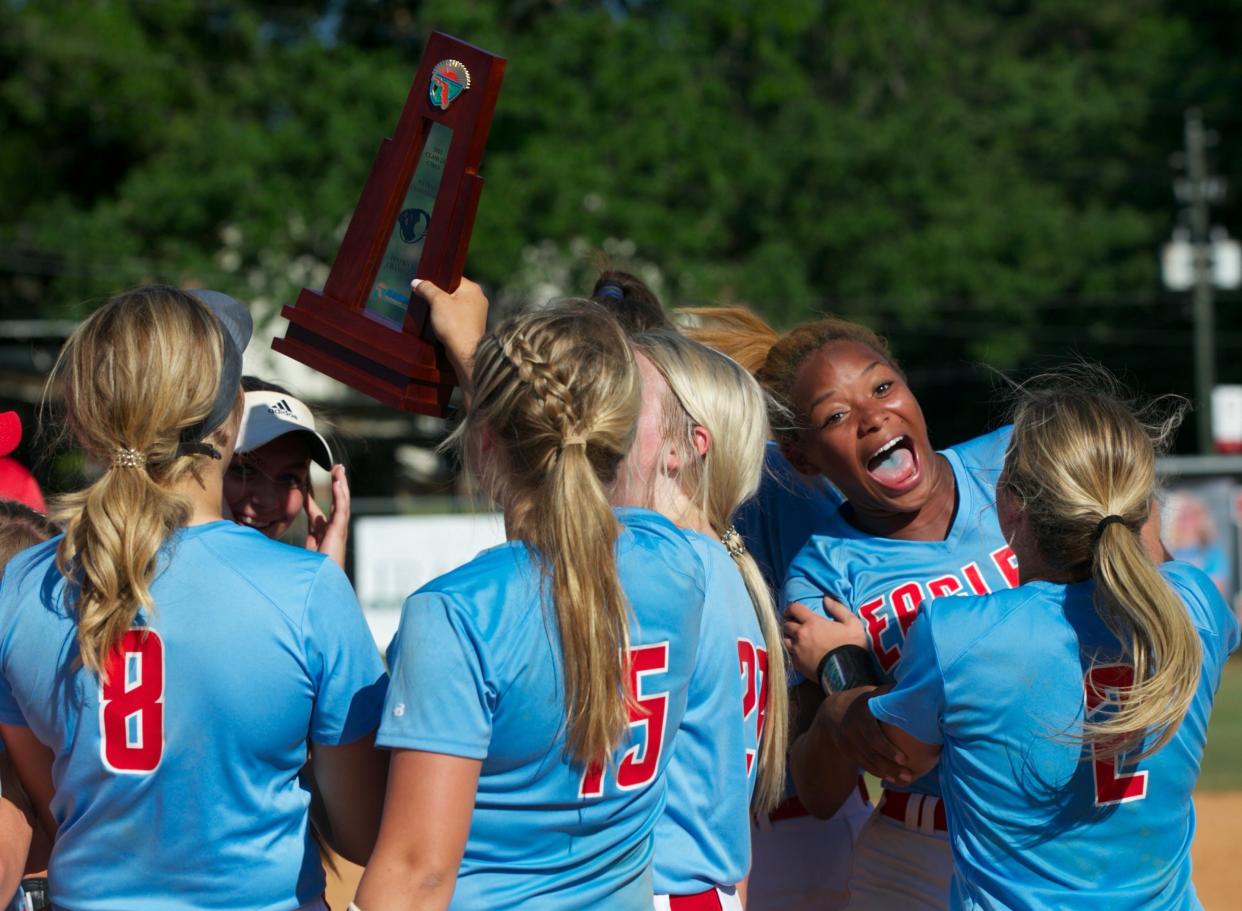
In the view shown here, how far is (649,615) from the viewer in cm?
233

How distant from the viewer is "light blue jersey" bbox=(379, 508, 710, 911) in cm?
213

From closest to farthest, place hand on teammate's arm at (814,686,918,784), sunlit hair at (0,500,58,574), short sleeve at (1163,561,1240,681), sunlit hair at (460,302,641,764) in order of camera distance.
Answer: sunlit hair at (460,302,641,764)
short sleeve at (1163,561,1240,681)
hand on teammate's arm at (814,686,918,784)
sunlit hair at (0,500,58,574)

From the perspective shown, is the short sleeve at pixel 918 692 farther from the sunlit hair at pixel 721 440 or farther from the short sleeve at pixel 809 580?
the short sleeve at pixel 809 580

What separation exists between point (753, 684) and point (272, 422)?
1255 millimetres

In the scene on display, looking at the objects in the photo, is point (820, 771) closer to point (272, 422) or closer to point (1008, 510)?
point (1008, 510)

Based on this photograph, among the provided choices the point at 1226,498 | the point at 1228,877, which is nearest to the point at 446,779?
the point at 1228,877

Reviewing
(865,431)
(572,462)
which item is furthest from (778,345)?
(572,462)

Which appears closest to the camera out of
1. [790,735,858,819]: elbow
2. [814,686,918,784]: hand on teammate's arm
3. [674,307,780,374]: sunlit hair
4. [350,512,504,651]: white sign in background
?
[814,686,918,784]: hand on teammate's arm

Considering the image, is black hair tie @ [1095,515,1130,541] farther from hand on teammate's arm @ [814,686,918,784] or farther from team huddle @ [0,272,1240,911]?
hand on teammate's arm @ [814,686,918,784]

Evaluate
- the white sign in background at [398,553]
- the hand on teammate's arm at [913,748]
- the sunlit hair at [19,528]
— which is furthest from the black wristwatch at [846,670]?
the white sign in background at [398,553]

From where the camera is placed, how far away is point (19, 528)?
3.03 metres

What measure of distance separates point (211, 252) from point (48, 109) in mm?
4101

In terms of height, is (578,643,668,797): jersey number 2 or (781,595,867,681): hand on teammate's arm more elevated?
(781,595,867,681): hand on teammate's arm

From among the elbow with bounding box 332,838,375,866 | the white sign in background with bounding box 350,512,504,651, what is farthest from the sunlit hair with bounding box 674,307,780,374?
the white sign in background with bounding box 350,512,504,651
